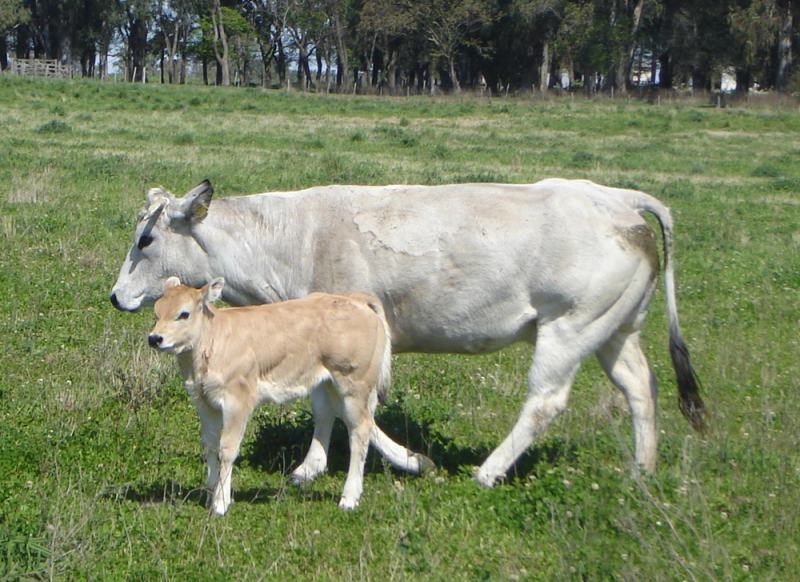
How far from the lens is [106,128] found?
31.3 meters

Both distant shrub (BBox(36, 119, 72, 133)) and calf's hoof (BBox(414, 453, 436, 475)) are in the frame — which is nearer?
calf's hoof (BBox(414, 453, 436, 475))

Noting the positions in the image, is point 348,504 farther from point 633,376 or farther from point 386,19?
point 386,19

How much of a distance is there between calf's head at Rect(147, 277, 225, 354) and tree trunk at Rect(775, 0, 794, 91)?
64700mm

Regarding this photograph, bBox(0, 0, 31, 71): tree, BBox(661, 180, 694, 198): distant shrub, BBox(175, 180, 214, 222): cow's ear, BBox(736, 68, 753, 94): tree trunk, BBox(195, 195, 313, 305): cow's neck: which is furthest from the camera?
BBox(0, 0, 31, 71): tree

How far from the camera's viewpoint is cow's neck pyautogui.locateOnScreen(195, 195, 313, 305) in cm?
761

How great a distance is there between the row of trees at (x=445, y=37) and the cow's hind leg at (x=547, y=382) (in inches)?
2452

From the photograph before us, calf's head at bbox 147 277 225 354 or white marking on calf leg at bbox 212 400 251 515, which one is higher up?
calf's head at bbox 147 277 225 354

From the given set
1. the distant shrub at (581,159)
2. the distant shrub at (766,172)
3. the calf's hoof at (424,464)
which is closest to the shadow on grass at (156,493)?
the calf's hoof at (424,464)

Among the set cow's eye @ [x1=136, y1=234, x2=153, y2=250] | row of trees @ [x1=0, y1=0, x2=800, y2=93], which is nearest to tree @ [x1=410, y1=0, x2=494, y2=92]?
row of trees @ [x1=0, y1=0, x2=800, y2=93]

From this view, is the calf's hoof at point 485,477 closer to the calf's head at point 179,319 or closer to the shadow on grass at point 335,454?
the shadow on grass at point 335,454

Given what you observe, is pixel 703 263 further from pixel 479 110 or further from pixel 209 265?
pixel 479 110

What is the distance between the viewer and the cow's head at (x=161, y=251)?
784 centimetres

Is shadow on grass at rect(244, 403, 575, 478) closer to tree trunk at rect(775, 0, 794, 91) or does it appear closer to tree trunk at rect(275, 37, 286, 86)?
tree trunk at rect(775, 0, 794, 91)

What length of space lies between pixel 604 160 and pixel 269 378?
21.5 m
